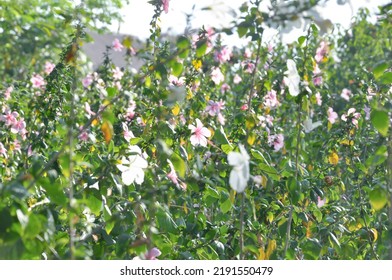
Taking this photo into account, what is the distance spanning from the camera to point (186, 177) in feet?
7.66

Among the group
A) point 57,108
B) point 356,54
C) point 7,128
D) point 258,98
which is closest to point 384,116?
point 258,98

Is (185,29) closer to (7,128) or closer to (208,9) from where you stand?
(208,9)

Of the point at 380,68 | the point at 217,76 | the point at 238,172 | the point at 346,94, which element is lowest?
the point at 346,94

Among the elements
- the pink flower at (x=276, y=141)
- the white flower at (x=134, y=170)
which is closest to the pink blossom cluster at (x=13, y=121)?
the pink flower at (x=276, y=141)

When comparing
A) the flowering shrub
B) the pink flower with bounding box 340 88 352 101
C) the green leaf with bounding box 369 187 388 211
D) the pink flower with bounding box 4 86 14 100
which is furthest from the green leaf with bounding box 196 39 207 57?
the pink flower with bounding box 340 88 352 101

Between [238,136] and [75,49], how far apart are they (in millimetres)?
1506

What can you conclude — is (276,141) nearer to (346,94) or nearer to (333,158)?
(333,158)

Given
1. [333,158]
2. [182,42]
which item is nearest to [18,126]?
[333,158]

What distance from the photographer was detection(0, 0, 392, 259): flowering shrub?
1658mm

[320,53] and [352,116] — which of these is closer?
[352,116]

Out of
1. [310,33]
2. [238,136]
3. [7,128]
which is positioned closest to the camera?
[310,33]

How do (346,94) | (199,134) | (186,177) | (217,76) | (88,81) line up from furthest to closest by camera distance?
(346,94)
(88,81)
(217,76)
(199,134)
(186,177)

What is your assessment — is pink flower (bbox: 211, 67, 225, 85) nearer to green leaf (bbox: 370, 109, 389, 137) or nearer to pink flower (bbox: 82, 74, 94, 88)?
pink flower (bbox: 82, 74, 94, 88)
